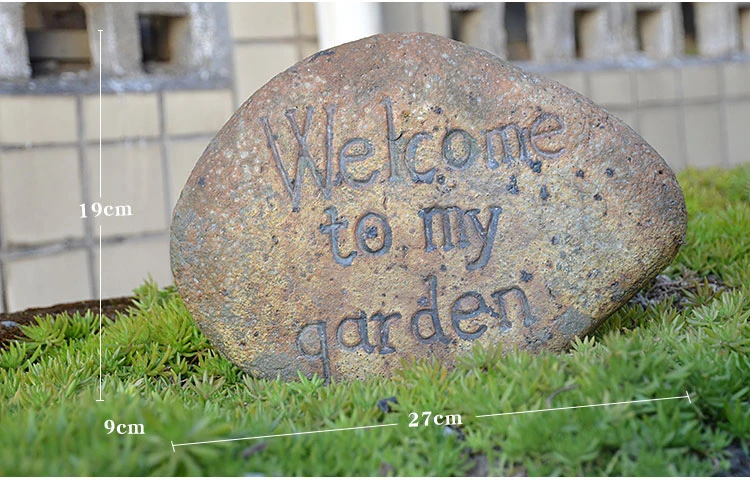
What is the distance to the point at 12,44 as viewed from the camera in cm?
355

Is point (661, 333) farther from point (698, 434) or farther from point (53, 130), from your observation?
point (53, 130)

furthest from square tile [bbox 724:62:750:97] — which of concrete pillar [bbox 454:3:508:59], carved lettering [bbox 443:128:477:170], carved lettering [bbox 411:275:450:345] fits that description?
carved lettering [bbox 411:275:450:345]

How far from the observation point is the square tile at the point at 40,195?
11.7ft

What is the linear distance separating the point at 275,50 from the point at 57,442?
112 inches

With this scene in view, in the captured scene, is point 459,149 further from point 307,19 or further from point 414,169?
point 307,19

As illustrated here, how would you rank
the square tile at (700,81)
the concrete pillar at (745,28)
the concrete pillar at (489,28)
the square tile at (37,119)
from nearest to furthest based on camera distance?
the square tile at (37,119) < the concrete pillar at (489,28) < the square tile at (700,81) < the concrete pillar at (745,28)

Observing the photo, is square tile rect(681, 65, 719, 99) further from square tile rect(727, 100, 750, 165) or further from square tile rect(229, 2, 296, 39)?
square tile rect(229, 2, 296, 39)

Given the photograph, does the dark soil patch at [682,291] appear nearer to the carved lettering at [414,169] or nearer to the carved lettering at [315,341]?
the carved lettering at [414,169]

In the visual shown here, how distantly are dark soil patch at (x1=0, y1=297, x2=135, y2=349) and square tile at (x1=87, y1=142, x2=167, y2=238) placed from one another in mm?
573

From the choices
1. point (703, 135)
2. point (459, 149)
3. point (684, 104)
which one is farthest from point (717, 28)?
point (459, 149)

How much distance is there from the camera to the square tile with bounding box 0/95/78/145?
353cm

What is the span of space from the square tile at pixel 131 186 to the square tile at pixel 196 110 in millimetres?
148

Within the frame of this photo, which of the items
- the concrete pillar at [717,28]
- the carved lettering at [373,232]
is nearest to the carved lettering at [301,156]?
the carved lettering at [373,232]

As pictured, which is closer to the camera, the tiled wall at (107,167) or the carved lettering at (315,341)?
the carved lettering at (315,341)
